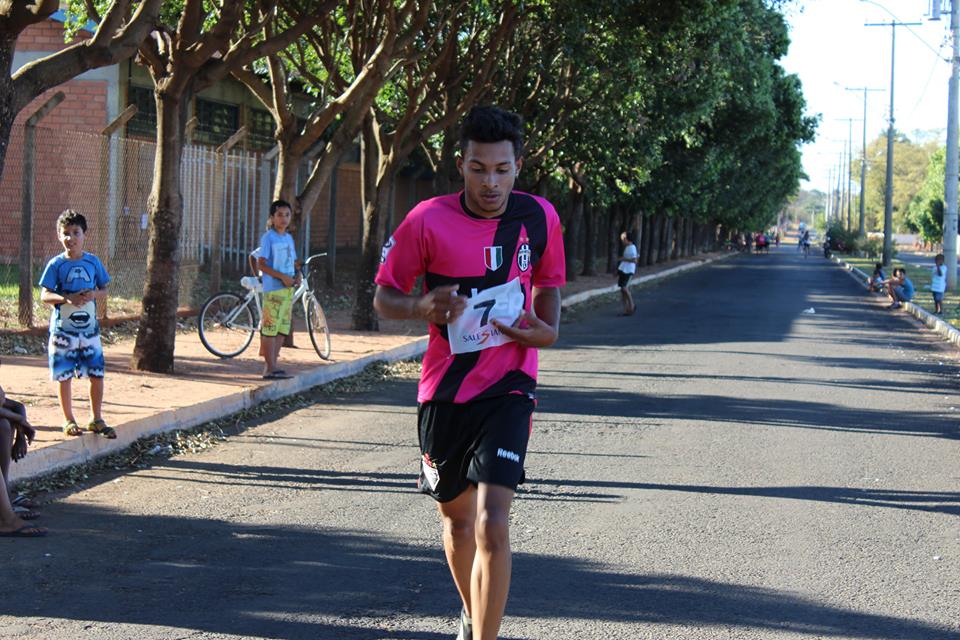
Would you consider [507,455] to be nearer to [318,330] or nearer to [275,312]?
[275,312]

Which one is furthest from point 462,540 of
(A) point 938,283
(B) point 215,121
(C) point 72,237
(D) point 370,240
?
(B) point 215,121

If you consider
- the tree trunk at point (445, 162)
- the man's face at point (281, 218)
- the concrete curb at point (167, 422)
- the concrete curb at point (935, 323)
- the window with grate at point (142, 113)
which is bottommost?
the concrete curb at point (167, 422)

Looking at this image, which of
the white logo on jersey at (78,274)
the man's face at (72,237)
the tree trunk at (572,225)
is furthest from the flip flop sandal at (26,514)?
Result: the tree trunk at (572,225)

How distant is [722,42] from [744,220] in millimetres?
56717

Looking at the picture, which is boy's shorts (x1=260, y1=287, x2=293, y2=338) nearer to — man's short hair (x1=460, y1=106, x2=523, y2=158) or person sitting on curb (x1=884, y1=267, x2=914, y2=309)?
man's short hair (x1=460, y1=106, x2=523, y2=158)

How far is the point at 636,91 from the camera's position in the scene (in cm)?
2397

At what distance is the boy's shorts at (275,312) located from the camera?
1202cm

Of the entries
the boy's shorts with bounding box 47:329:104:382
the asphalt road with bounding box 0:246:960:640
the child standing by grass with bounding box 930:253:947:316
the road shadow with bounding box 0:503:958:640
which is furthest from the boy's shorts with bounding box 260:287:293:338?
the child standing by grass with bounding box 930:253:947:316

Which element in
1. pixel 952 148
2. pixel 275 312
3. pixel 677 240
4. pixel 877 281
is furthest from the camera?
pixel 677 240

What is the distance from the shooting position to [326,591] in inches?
220

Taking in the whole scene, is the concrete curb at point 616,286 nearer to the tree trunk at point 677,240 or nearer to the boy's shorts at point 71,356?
the tree trunk at point 677,240

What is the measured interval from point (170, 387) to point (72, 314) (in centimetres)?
285

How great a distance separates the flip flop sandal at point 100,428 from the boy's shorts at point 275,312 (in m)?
3.64

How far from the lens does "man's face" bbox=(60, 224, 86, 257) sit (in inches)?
322
